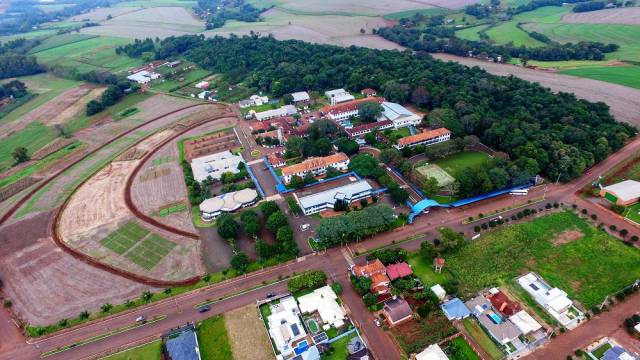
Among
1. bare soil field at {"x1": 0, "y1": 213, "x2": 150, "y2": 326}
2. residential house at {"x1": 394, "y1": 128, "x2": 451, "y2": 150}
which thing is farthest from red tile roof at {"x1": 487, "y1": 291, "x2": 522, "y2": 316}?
bare soil field at {"x1": 0, "y1": 213, "x2": 150, "y2": 326}

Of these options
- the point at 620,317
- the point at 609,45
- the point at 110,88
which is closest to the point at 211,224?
the point at 620,317

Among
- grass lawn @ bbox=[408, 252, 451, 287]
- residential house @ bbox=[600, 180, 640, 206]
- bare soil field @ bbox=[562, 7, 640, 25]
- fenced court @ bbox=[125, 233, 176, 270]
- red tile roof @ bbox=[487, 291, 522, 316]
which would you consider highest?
bare soil field @ bbox=[562, 7, 640, 25]

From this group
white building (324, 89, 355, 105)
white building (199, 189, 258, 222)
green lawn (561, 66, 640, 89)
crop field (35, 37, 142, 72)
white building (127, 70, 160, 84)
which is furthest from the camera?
crop field (35, 37, 142, 72)

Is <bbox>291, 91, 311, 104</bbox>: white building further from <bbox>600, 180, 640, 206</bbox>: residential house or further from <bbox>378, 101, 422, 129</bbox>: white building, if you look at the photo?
<bbox>600, 180, 640, 206</bbox>: residential house

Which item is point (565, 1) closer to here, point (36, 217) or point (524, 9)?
point (524, 9)

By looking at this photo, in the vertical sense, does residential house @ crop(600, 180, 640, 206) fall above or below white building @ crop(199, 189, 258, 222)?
above

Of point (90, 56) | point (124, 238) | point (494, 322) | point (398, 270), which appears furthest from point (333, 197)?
point (90, 56)

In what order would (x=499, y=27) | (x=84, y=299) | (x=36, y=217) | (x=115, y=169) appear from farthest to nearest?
(x=499, y=27) < (x=115, y=169) < (x=36, y=217) < (x=84, y=299)
